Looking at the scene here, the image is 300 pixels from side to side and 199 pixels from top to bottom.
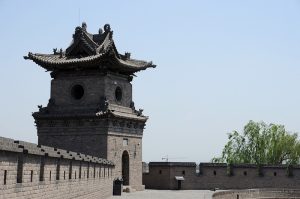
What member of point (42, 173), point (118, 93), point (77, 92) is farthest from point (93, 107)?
point (42, 173)

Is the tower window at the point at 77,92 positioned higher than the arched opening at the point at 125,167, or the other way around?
the tower window at the point at 77,92

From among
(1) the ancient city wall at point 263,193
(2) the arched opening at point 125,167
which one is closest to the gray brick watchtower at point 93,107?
(2) the arched opening at point 125,167

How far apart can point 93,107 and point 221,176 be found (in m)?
9.38

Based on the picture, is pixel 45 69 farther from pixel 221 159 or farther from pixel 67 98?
pixel 221 159

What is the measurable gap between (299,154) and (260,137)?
399 cm

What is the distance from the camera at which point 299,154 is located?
39.1 m

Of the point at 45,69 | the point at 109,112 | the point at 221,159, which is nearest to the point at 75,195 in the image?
the point at 109,112

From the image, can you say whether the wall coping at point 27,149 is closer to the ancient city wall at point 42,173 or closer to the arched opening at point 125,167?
the ancient city wall at point 42,173

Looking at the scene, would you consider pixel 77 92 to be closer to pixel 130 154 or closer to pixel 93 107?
pixel 93 107

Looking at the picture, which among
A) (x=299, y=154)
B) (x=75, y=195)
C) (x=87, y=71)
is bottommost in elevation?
(x=75, y=195)

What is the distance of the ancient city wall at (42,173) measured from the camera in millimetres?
8828

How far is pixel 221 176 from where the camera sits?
2895 centimetres

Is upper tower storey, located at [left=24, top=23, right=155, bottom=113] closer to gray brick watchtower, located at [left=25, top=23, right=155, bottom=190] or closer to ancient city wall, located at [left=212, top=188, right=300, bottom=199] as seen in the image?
gray brick watchtower, located at [left=25, top=23, right=155, bottom=190]

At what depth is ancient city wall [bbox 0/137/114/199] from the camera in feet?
29.0
